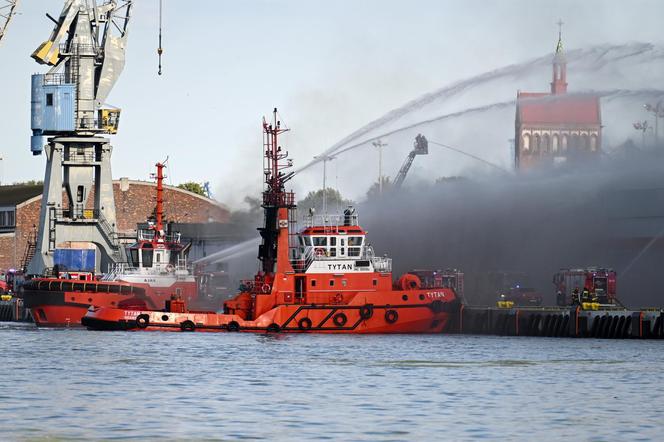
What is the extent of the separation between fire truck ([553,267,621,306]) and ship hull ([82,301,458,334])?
9.77m

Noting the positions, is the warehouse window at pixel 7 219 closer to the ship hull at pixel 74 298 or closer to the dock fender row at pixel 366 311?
the ship hull at pixel 74 298

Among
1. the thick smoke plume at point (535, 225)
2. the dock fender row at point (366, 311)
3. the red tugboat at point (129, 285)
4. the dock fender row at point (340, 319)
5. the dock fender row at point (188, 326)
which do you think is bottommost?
the dock fender row at point (188, 326)

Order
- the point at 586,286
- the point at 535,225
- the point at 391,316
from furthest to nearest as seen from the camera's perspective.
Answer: the point at 535,225 < the point at 586,286 < the point at 391,316

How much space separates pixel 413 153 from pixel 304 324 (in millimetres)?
58963

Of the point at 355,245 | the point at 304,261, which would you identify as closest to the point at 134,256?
the point at 304,261

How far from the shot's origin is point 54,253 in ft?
352

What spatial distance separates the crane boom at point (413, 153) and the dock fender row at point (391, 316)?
4118cm

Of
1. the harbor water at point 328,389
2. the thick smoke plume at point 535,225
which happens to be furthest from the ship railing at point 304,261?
the thick smoke plume at point 535,225

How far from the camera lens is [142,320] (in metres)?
79.5

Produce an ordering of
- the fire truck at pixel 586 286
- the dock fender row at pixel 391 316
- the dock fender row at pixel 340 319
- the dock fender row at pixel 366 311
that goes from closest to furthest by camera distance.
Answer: the dock fender row at pixel 340 319, the dock fender row at pixel 366 311, the dock fender row at pixel 391 316, the fire truck at pixel 586 286

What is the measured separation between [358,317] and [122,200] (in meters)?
75.5

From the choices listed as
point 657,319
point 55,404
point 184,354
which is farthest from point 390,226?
point 55,404

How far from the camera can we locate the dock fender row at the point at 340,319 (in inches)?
3093

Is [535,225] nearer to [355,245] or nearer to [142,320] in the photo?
[355,245]
